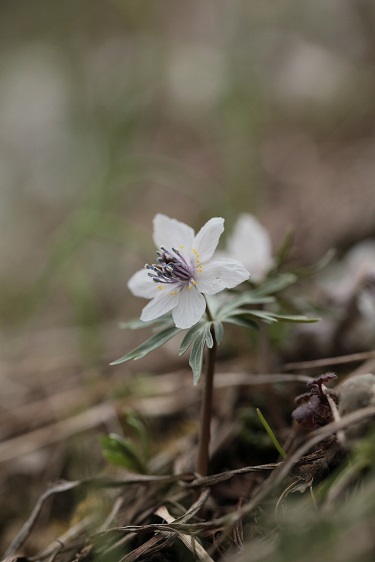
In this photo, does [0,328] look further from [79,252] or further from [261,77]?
[261,77]

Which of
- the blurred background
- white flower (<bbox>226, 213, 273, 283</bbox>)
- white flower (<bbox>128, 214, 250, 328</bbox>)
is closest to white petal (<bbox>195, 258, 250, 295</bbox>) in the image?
white flower (<bbox>128, 214, 250, 328</bbox>)

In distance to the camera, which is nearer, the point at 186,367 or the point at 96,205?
the point at 186,367

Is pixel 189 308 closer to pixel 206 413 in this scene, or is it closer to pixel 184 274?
pixel 184 274

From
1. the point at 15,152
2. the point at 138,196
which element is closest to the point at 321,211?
the point at 138,196

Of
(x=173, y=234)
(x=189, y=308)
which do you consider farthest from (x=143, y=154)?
(x=189, y=308)

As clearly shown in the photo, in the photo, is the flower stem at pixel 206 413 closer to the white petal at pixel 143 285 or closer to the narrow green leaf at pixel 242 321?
the narrow green leaf at pixel 242 321
